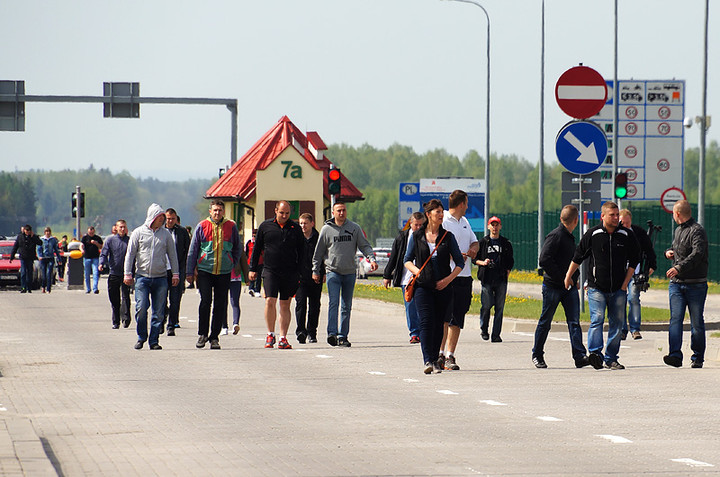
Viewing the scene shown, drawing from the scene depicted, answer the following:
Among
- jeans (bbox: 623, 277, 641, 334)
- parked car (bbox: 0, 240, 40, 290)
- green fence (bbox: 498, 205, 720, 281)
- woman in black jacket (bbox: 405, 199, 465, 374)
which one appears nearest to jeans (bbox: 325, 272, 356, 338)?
jeans (bbox: 623, 277, 641, 334)

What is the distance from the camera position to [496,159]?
19200 centimetres

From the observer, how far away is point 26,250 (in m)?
37.7

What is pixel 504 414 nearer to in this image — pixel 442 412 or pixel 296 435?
pixel 442 412

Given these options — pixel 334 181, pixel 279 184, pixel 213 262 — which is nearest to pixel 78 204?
pixel 279 184

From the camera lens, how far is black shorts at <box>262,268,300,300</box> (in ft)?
58.9

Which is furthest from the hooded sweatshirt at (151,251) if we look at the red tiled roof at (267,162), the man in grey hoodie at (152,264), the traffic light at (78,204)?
the red tiled roof at (267,162)

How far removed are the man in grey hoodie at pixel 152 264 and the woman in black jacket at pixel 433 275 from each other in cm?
423

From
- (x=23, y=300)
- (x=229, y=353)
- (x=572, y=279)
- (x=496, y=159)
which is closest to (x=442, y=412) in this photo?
(x=572, y=279)

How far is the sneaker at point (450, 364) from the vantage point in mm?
15173

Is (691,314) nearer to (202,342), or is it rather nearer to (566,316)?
(566,316)

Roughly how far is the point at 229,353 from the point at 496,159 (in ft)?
577

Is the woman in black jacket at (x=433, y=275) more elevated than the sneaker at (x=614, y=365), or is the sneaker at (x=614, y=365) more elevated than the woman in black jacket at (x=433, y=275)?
the woman in black jacket at (x=433, y=275)

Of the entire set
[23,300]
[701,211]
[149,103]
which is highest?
[149,103]

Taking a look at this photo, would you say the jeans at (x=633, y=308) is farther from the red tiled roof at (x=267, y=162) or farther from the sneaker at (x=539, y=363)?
the red tiled roof at (x=267, y=162)
